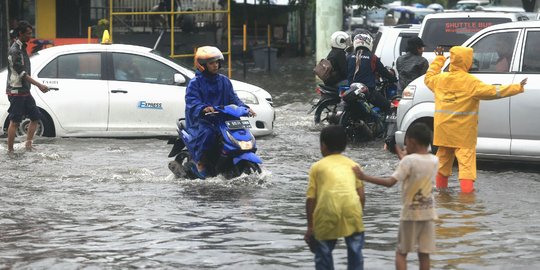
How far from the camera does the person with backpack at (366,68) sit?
16.2 m

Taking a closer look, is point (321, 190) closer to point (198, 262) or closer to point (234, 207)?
point (198, 262)

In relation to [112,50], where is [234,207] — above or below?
below

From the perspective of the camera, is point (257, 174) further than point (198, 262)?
Yes

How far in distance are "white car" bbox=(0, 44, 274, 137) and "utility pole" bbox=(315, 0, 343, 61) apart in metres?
12.2

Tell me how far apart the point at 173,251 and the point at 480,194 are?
Result: 4000mm

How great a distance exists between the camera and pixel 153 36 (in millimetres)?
27328

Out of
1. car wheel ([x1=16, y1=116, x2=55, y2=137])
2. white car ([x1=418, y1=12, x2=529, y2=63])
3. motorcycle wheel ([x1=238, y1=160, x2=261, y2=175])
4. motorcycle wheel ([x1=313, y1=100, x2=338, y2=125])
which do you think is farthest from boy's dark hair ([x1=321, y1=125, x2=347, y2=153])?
white car ([x1=418, y1=12, x2=529, y2=63])

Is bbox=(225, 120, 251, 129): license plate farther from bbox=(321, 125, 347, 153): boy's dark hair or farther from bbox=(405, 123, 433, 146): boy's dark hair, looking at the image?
bbox=(321, 125, 347, 153): boy's dark hair

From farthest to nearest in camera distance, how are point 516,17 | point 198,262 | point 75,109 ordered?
point 516,17 < point 75,109 < point 198,262

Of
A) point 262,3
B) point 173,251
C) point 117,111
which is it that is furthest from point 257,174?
point 262,3

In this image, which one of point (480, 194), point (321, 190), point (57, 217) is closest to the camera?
point (321, 190)

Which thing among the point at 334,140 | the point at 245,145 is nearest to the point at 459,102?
the point at 245,145

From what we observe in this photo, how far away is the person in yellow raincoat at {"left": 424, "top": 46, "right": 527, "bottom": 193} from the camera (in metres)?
11.1

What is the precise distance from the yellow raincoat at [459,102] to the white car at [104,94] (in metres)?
5.44
